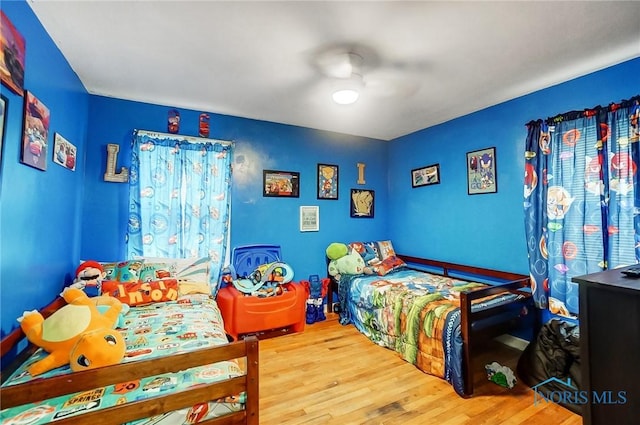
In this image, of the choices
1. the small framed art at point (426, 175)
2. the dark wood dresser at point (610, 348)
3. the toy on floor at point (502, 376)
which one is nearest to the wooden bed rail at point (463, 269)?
the toy on floor at point (502, 376)

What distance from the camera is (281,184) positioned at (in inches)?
141

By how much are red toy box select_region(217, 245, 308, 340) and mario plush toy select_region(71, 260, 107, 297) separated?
1.05 meters

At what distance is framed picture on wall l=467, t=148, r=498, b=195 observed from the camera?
117 inches

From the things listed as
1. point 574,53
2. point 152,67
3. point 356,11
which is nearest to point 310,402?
point 356,11

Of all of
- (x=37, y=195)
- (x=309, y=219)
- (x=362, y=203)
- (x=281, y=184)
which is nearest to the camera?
(x=37, y=195)

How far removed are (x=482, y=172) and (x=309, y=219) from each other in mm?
2091

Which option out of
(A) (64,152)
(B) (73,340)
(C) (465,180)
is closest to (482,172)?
(C) (465,180)

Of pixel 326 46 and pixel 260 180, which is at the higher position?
pixel 326 46

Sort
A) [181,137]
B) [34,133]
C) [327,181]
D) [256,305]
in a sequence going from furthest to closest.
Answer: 1. [327,181]
2. [181,137]
3. [256,305]
4. [34,133]

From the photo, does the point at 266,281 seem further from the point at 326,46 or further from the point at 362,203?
the point at 326,46

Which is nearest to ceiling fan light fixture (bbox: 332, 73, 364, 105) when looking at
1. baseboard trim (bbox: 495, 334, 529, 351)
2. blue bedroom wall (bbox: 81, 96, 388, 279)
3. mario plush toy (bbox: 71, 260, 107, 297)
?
blue bedroom wall (bbox: 81, 96, 388, 279)

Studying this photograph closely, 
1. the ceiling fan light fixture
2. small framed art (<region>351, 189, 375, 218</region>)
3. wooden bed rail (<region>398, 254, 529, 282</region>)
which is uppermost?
the ceiling fan light fixture

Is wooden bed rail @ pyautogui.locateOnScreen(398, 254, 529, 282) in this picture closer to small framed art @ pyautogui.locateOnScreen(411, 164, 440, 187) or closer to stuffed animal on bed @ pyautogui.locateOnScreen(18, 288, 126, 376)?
small framed art @ pyautogui.locateOnScreen(411, 164, 440, 187)

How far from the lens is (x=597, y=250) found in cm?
214
